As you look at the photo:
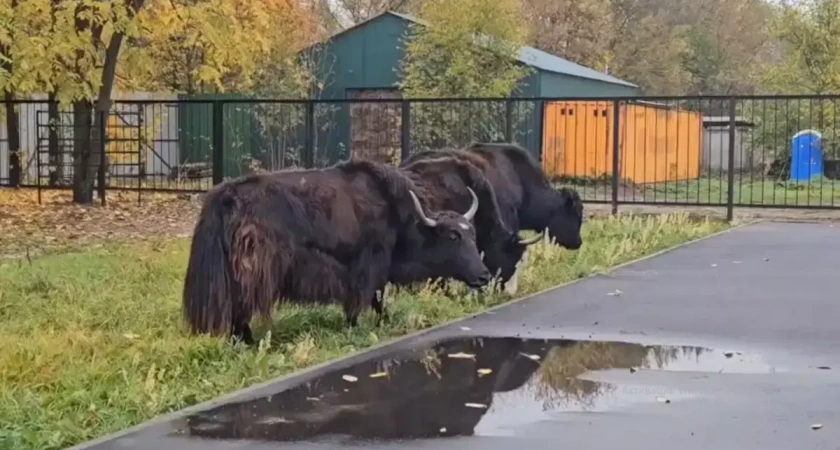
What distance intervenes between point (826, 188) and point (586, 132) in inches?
227

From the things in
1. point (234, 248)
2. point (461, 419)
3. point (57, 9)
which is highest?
point (57, 9)

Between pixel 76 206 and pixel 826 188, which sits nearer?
pixel 76 206

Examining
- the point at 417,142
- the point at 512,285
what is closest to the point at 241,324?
the point at 512,285

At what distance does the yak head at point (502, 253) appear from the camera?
1142cm

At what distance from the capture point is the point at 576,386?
7.67 m

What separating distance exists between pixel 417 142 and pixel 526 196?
547 inches

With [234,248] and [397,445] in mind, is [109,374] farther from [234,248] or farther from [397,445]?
[397,445]

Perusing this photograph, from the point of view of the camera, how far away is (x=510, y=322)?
398 inches

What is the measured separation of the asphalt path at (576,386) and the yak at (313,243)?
652mm

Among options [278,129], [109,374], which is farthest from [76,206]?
[109,374]

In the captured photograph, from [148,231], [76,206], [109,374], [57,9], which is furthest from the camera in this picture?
[76,206]

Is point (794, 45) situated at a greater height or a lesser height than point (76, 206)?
greater

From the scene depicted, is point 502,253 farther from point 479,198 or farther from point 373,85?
point 373,85

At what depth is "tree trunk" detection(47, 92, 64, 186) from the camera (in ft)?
78.2
